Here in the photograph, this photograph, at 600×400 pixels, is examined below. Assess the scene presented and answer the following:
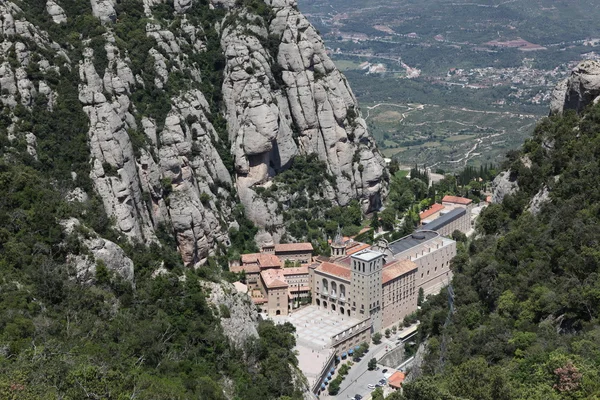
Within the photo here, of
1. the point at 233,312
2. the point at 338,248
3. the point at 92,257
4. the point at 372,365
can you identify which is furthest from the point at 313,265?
the point at 92,257

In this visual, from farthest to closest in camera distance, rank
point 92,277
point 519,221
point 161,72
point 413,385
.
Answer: point 161,72
point 519,221
point 92,277
point 413,385

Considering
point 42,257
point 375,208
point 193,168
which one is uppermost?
point 42,257

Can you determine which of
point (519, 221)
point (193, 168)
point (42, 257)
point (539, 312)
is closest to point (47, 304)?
point (42, 257)

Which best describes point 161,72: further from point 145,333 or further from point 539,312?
point 539,312

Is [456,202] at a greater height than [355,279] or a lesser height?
lesser

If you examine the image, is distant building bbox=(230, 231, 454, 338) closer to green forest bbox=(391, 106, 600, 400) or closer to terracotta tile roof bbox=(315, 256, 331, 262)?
terracotta tile roof bbox=(315, 256, 331, 262)

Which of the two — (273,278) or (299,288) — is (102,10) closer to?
(273,278)

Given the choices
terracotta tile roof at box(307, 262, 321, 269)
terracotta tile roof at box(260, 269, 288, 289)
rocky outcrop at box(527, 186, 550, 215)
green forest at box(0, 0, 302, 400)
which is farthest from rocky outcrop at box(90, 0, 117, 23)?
rocky outcrop at box(527, 186, 550, 215)
